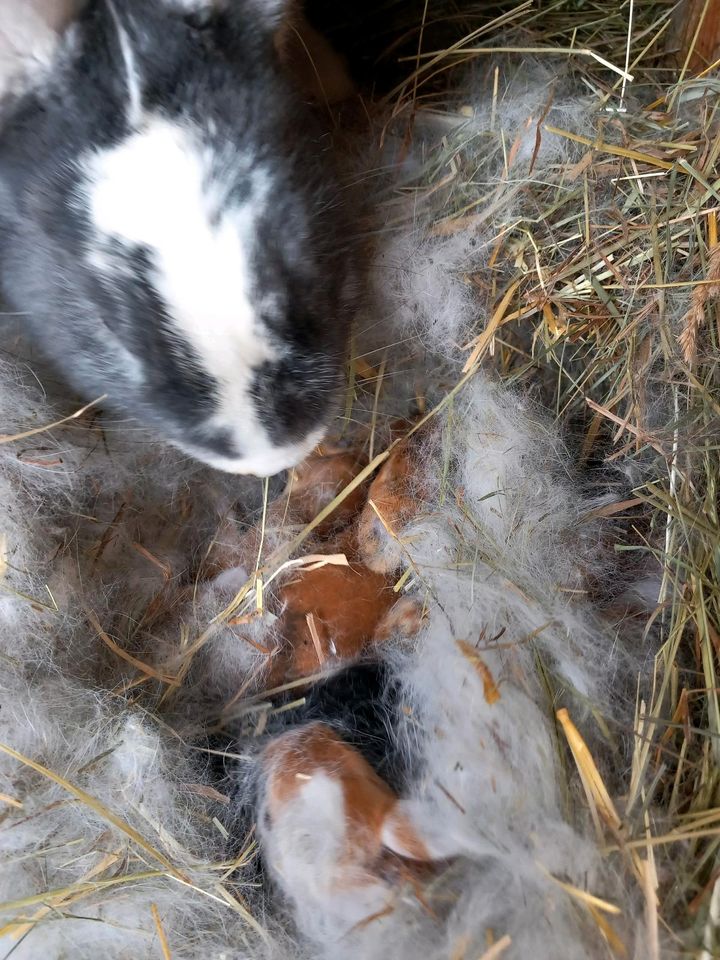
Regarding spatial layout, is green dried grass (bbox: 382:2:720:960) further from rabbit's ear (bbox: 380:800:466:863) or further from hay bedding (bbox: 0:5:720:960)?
rabbit's ear (bbox: 380:800:466:863)

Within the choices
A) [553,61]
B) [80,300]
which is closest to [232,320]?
[80,300]

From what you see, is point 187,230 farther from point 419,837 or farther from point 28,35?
point 419,837

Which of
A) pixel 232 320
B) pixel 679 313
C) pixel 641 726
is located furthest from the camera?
pixel 679 313

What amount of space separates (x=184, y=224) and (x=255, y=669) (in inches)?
28.8

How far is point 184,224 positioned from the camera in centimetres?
89

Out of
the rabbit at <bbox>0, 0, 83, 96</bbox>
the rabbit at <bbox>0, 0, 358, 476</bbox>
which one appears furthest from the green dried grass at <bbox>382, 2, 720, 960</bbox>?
the rabbit at <bbox>0, 0, 83, 96</bbox>

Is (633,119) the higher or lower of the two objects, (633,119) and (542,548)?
the higher

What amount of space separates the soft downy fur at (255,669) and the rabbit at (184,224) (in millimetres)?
305

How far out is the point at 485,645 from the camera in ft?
3.68

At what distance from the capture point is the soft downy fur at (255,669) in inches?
40.2

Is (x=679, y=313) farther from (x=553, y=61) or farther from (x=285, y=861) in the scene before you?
(x=285, y=861)

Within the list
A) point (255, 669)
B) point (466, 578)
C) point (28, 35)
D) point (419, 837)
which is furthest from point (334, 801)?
point (28, 35)

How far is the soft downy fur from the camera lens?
1021mm

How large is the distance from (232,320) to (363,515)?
0.49m
